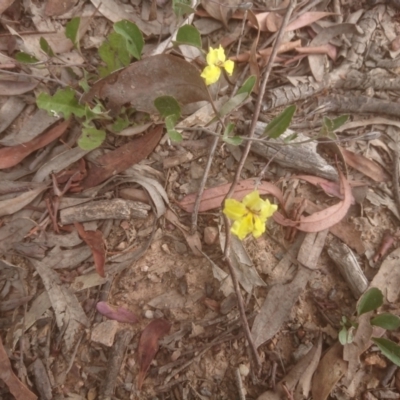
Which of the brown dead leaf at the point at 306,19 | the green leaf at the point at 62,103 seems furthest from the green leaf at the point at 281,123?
the green leaf at the point at 62,103

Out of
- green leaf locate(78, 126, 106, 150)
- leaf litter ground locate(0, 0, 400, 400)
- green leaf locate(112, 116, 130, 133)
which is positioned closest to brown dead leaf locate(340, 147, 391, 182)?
leaf litter ground locate(0, 0, 400, 400)

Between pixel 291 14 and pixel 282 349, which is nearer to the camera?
pixel 282 349

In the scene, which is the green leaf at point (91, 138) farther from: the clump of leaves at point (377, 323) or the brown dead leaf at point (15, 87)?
the clump of leaves at point (377, 323)

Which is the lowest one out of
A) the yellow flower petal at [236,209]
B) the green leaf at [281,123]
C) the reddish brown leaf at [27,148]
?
the yellow flower petal at [236,209]

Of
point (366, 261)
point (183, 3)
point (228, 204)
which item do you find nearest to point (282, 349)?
point (366, 261)

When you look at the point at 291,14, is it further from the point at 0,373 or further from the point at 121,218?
the point at 0,373

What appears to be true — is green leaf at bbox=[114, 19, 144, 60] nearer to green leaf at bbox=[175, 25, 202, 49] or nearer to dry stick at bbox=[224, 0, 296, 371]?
green leaf at bbox=[175, 25, 202, 49]
